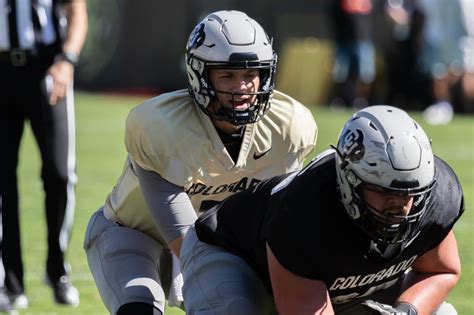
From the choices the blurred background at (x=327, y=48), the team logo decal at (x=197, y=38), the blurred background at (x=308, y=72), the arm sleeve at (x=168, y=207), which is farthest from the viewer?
the blurred background at (x=327, y=48)

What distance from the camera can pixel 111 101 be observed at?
16.2m

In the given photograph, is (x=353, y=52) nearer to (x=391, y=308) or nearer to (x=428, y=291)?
(x=428, y=291)

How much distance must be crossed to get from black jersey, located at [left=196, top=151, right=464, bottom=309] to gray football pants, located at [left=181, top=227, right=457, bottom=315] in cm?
9

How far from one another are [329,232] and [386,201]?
20 cm

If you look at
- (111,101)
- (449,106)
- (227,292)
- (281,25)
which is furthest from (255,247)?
(281,25)

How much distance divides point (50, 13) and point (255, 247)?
2382 millimetres

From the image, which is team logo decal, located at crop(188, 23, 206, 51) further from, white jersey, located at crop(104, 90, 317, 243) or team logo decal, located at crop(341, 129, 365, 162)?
team logo decal, located at crop(341, 129, 365, 162)

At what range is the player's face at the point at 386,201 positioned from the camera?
11.4 feet

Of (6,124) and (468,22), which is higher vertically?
(6,124)

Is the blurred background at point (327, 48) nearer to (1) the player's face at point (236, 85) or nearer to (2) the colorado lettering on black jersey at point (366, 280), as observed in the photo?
A: (1) the player's face at point (236, 85)

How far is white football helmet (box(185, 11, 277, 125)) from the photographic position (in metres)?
4.20

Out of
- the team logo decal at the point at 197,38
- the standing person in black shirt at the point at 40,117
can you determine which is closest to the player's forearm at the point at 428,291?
the team logo decal at the point at 197,38

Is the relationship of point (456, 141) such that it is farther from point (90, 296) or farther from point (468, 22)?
point (90, 296)

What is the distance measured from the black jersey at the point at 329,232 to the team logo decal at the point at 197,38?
2.26 ft
